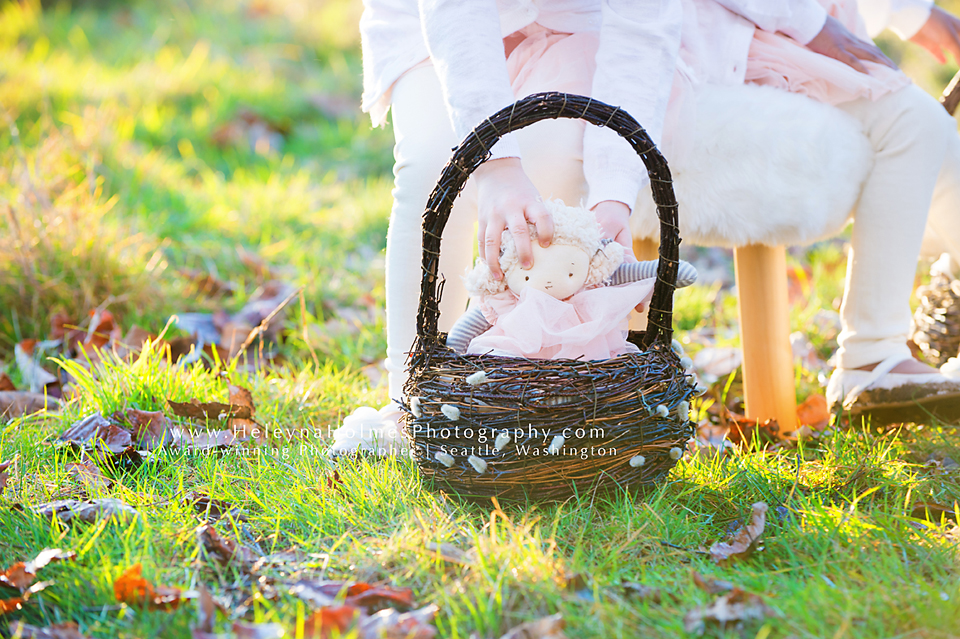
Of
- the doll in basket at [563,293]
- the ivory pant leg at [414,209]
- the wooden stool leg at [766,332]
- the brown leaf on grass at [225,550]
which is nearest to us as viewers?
the brown leaf on grass at [225,550]

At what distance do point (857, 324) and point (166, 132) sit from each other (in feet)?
14.0

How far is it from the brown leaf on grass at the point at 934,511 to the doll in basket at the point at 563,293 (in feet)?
1.95

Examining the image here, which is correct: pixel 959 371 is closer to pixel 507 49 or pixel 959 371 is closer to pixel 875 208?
pixel 875 208

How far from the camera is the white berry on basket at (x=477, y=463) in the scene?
1284mm

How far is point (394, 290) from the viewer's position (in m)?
1.64

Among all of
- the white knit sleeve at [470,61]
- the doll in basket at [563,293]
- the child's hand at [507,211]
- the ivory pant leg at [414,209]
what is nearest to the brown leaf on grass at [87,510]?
the ivory pant leg at [414,209]

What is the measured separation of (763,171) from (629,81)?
1.22 feet

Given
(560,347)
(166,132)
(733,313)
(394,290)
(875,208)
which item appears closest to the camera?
(560,347)

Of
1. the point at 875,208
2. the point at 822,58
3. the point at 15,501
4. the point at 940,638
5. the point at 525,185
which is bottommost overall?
the point at 940,638

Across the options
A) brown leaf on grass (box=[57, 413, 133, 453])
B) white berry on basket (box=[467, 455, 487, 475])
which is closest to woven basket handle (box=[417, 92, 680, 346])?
white berry on basket (box=[467, 455, 487, 475])

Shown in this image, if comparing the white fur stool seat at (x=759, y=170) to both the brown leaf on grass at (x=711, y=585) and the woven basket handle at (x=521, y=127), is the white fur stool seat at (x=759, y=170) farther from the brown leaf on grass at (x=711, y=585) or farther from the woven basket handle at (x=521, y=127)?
the brown leaf on grass at (x=711, y=585)

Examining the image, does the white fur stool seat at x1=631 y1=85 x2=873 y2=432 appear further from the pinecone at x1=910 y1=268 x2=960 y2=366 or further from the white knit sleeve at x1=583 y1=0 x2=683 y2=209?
the pinecone at x1=910 y1=268 x2=960 y2=366

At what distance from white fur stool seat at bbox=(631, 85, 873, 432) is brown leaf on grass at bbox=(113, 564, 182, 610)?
119cm

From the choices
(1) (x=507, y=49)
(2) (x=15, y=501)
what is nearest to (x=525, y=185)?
(1) (x=507, y=49)
